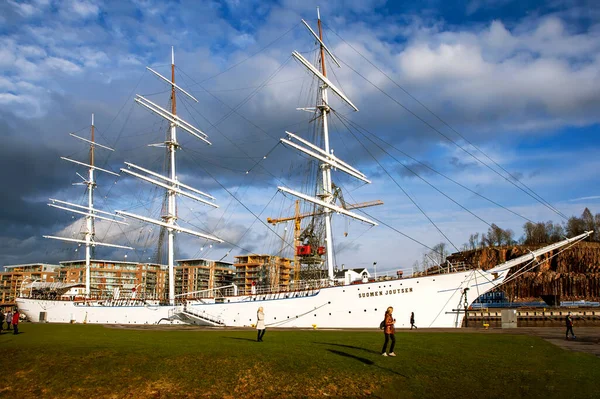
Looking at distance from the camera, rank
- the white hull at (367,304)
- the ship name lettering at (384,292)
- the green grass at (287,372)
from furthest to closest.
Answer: the ship name lettering at (384,292) → the white hull at (367,304) → the green grass at (287,372)

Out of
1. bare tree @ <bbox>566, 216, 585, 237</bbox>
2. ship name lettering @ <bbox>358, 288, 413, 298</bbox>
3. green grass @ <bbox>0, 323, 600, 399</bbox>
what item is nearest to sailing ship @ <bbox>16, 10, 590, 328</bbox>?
ship name lettering @ <bbox>358, 288, 413, 298</bbox>

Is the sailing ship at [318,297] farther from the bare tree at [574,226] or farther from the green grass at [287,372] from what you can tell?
the bare tree at [574,226]

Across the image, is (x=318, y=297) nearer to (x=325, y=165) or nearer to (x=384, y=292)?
(x=384, y=292)

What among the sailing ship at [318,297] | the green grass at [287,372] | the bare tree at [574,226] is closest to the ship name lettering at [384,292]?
the sailing ship at [318,297]

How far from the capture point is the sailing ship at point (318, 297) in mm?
30797

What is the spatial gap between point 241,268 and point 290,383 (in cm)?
12848

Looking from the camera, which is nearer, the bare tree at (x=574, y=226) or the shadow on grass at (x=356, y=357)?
the shadow on grass at (x=356, y=357)

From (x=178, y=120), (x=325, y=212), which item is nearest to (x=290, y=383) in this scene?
(x=325, y=212)

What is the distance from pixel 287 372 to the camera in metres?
11.2

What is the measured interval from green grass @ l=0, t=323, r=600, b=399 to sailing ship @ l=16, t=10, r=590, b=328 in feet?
53.0

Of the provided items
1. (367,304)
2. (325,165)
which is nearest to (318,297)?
(367,304)

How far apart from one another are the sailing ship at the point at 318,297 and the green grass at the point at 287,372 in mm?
16167

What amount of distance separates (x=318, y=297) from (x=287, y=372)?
22.5 m

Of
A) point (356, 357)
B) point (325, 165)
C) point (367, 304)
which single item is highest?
point (325, 165)
